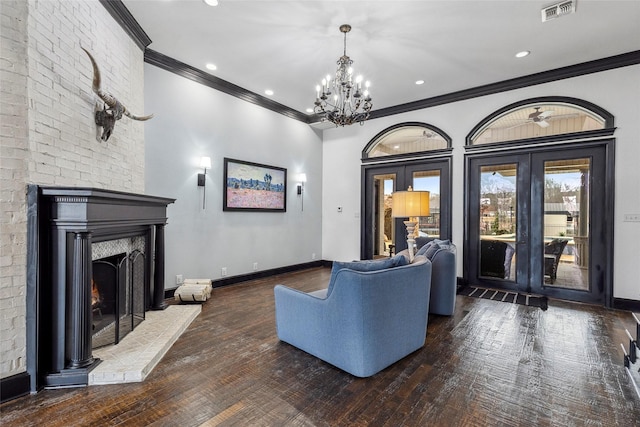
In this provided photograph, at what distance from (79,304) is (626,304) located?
6.19 meters

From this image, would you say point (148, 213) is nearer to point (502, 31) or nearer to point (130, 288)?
point (130, 288)

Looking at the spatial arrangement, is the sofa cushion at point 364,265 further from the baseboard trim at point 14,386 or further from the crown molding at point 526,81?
the crown molding at point 526,81

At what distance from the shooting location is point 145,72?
393 centimetres

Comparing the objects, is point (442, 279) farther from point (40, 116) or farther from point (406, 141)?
point (40, 116)

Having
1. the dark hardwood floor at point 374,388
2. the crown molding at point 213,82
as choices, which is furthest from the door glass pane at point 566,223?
the crown molding at point 213,82

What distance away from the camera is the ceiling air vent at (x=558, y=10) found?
2958 millimetres

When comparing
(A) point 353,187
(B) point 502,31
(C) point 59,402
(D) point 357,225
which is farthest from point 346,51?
(C) point 59,402

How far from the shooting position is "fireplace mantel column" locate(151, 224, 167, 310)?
11.8ft

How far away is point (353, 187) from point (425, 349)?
4.21 m

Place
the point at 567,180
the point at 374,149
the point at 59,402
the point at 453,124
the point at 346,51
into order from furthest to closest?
the point at 374,149, the point at 453,124, the point at 567,180, the point at 346,51, the point at 59,402

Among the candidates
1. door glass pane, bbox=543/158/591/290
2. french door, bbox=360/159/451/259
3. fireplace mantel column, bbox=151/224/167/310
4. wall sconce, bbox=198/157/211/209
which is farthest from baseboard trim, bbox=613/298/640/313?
wall sconce, bbox=198/157/211/209

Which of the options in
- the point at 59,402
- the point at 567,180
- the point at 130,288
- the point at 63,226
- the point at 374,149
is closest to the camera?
the point at 59,402

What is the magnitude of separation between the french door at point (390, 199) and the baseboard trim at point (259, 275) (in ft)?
3.81

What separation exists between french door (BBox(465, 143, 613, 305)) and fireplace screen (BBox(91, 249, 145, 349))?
5.00m
